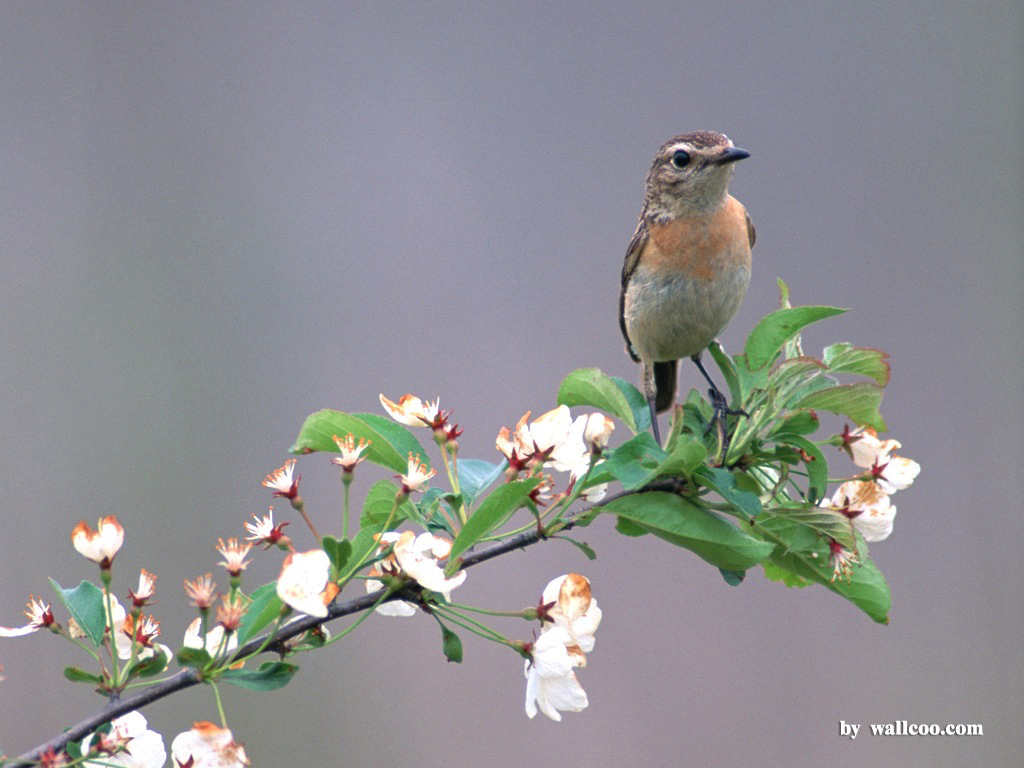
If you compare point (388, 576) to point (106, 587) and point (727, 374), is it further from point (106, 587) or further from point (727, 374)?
point (727, 374)

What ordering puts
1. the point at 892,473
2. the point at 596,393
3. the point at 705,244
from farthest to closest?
the point at 705,244, the point at 596,393, the point at 892,473

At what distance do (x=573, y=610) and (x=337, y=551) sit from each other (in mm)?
338

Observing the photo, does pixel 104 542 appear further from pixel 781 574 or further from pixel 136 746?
pixel 781 574

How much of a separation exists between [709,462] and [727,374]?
202 millimetres

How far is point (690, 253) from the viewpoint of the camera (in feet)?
8.18

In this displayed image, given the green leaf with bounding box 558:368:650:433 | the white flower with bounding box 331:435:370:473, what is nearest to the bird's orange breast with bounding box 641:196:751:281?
the green leaf with bounding box 558:368:650:433

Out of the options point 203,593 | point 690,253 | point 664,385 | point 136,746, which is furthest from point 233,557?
point 664,385

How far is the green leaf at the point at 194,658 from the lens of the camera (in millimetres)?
1020

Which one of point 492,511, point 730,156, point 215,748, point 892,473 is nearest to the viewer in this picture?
point 215,748

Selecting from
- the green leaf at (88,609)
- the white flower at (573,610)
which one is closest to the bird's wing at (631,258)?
the white flower at (573,610)

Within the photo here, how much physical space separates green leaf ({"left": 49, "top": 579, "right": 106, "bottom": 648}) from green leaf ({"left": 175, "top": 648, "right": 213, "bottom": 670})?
0.22 metres

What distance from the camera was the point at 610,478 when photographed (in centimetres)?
132

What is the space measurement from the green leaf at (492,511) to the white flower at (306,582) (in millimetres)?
237

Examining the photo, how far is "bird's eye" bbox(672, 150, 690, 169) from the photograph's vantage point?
2.46m
